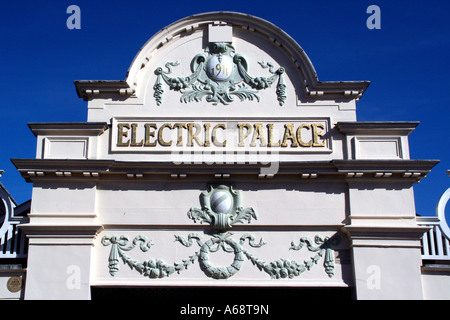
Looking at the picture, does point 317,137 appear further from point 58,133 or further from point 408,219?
point 58,133

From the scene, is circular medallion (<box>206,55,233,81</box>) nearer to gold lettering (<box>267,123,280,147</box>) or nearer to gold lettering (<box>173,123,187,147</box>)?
gold lettering (<box>173,123,187,147</box>)

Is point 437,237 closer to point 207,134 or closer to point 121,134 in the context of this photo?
point 207,134

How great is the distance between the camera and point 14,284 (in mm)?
14453

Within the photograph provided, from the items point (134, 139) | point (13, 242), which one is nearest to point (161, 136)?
point (134, 139)

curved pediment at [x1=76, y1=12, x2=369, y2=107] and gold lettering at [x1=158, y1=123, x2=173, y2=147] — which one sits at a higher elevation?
curved pediment at [x1=76, y1=12, x2=369, y2=107]

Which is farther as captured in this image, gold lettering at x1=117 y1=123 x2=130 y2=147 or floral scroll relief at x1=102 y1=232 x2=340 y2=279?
gold lettering at x1=117 y1=123 x2=130 y2=147

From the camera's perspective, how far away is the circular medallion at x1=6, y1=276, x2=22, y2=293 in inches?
567

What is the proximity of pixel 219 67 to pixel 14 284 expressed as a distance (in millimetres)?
7547

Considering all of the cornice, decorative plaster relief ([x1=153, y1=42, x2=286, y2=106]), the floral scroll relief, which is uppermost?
decorative plaster relief ([x1=153, y1=42, x2=286, y2=106])

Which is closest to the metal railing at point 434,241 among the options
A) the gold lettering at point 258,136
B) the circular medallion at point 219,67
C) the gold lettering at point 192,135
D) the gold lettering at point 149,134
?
the gold lettering at point 258,136

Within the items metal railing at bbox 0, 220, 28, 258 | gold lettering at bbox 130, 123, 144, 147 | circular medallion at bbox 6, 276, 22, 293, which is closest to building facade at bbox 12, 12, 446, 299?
gold lettering at bbox 130, 123, 144, 147

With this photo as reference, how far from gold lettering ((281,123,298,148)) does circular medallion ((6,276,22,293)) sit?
7.32m
